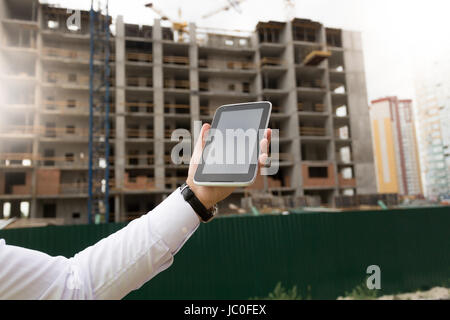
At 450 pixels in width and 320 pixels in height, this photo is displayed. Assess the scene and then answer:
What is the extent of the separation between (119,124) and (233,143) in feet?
69.9

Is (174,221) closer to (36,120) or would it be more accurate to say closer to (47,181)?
(47,181)

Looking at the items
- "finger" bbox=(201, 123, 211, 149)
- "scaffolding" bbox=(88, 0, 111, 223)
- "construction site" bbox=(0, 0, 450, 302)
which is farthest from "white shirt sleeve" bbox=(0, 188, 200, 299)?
"scaffolding" bbox=(88, 0, 111, 223)

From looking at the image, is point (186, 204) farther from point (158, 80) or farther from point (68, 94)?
point (68, 94)

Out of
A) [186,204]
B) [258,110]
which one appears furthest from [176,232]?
[258,110]

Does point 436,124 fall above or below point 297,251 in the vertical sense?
above

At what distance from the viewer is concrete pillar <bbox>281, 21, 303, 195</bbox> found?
73.2 ft

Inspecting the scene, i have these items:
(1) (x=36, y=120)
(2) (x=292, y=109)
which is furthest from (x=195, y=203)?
A: (2) (x=292, y=109)

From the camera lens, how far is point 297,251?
6414mm

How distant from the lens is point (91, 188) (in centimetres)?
1891

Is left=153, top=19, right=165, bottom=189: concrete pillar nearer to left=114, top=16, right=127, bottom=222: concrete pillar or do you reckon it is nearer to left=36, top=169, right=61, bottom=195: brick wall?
left=114, top=16, right=127, bottom=222: concrete pillar

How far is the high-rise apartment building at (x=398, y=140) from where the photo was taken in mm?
55131

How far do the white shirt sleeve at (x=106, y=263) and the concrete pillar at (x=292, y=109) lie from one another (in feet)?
72.4

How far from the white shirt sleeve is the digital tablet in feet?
0.36
